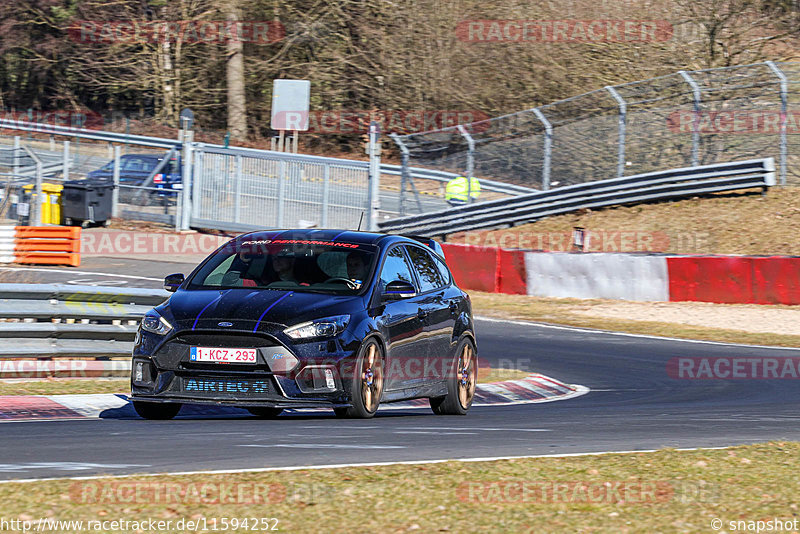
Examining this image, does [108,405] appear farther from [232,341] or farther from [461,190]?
A: [461,190]

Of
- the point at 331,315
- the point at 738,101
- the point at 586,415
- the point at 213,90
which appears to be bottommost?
the point at 586,415

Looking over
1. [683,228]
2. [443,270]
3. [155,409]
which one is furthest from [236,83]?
[155,409]

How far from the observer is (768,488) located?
634cm

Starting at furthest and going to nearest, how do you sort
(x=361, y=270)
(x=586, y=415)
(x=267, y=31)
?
(x=267, y=31), (x=586, y=415), (x=361, y=270)

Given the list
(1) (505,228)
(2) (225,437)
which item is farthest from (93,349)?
(1) (505,228)

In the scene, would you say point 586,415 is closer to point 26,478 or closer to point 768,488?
point 768,488

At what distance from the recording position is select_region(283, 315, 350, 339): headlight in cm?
833

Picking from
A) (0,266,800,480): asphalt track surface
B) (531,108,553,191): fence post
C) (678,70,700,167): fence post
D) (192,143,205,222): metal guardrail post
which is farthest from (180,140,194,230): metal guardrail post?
(0,266,800,480): asphalt track surface

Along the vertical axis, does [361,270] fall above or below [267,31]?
below

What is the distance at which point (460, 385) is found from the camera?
10414 millimetres

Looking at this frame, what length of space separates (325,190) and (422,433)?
76.0ft

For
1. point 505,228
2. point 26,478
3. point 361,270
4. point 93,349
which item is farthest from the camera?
point 505,228

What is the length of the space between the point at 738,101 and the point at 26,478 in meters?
23.2

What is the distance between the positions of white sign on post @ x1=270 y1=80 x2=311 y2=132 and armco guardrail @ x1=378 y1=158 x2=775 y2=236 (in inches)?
170
